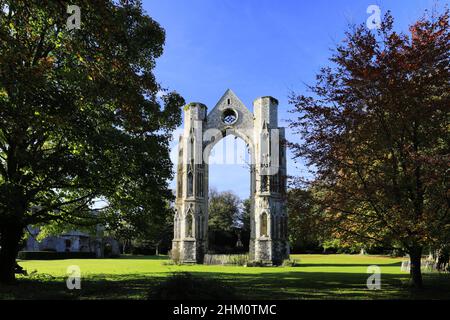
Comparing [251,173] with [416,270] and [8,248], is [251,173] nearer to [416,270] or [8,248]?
[416,270]

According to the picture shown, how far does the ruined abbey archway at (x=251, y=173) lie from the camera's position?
33.3m

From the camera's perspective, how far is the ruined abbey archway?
3334 cm

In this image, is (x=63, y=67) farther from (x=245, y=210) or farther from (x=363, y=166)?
(x=245, y=210)

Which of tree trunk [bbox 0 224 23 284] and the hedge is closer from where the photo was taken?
tree trunk [bbox 0 224 23 284]

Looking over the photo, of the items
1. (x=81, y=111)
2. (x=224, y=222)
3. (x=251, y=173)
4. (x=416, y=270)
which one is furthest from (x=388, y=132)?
(x=224, y=222)

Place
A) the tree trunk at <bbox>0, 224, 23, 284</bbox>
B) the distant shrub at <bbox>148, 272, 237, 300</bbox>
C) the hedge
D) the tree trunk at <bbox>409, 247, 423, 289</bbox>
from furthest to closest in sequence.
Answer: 1. the hedge
2. the tree trunk at <bbox>0, 224, 23, 284</bbox>
3. the tree trunk at <bbox>409, 247, 423, 289</bbox>
4. the distant shrub at <bbox>148, 272, 237, 300</bbox>

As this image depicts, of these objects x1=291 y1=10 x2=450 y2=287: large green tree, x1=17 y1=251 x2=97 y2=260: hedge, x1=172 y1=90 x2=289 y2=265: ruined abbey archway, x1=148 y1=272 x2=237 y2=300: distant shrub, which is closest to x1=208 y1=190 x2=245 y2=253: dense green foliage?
x1=172 y1=90 x2=289 y2=265: ruined abbey archway

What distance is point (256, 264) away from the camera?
3122cm

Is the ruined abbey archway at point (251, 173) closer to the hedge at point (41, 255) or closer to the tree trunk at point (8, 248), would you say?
the hedge at point (41, 255)

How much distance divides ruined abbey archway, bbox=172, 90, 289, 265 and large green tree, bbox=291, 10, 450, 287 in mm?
21230

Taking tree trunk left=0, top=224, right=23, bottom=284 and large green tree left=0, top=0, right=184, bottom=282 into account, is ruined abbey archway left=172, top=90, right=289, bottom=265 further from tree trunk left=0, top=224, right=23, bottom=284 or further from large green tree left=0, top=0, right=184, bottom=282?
tree trunk left=0, top=224, right=23, bottom=284

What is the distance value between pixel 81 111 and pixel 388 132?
8076 millimetres

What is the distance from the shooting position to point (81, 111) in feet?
34.9

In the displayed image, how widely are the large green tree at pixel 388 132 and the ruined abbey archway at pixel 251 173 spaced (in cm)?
2123
